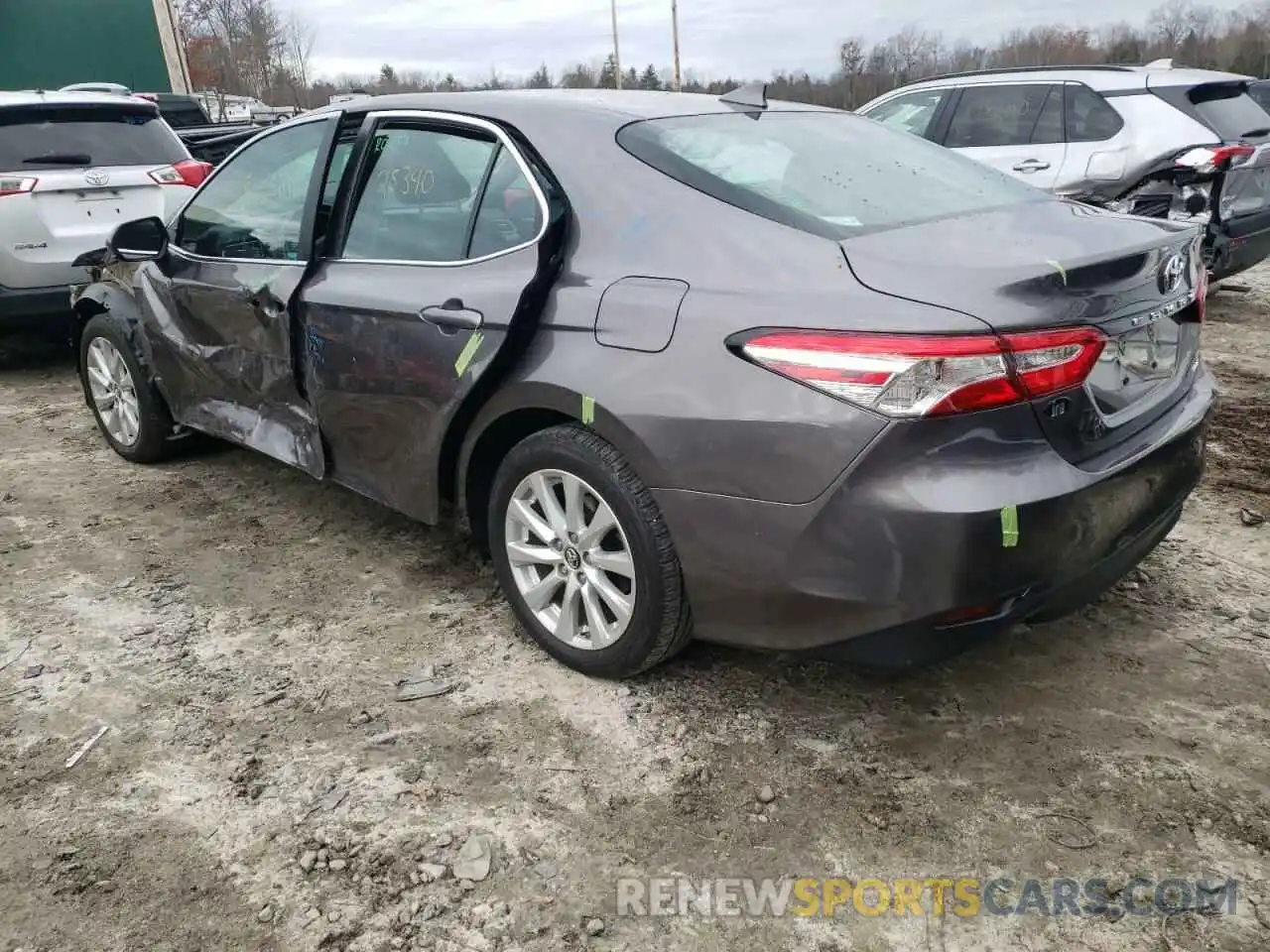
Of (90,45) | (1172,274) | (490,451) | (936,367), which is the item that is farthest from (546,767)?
(90,45)

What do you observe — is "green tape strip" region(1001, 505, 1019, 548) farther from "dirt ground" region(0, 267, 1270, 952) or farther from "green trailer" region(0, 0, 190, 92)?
"green trailer" region(0, 0, 190, 92)

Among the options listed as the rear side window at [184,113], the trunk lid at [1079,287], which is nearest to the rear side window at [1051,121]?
the trunk lid at [1079,287]

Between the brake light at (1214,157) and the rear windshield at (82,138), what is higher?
the rear windshield at (82,138)

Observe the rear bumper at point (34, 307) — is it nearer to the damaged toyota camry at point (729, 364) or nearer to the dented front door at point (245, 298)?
the dented front door at point (245, 298)

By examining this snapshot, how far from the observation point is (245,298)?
11.9ft

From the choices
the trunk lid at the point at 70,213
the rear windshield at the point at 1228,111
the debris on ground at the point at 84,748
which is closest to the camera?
the debris on ground at the point at 84,748

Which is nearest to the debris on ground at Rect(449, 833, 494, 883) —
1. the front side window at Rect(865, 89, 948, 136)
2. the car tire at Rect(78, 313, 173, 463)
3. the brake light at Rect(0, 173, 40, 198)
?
the car tire at Rect(78, 313, 173, 463)

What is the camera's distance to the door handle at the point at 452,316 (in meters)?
2.77

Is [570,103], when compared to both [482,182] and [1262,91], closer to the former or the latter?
[482,182]

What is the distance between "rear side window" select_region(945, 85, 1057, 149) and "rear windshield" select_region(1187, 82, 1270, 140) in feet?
3.31

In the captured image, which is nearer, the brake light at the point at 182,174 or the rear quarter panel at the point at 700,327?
the rear quarter panel at the point at 700,327

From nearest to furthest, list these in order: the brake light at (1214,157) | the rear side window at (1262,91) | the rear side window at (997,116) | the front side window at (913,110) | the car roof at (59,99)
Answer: the car roof at (59,99) → the brake light at (1214,157) → the rear side window at (997,116) → the front side window at (913,110) → the rear side window at (1262,91)

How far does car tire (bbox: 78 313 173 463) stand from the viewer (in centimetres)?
448

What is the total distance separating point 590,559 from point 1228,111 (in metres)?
6.54
